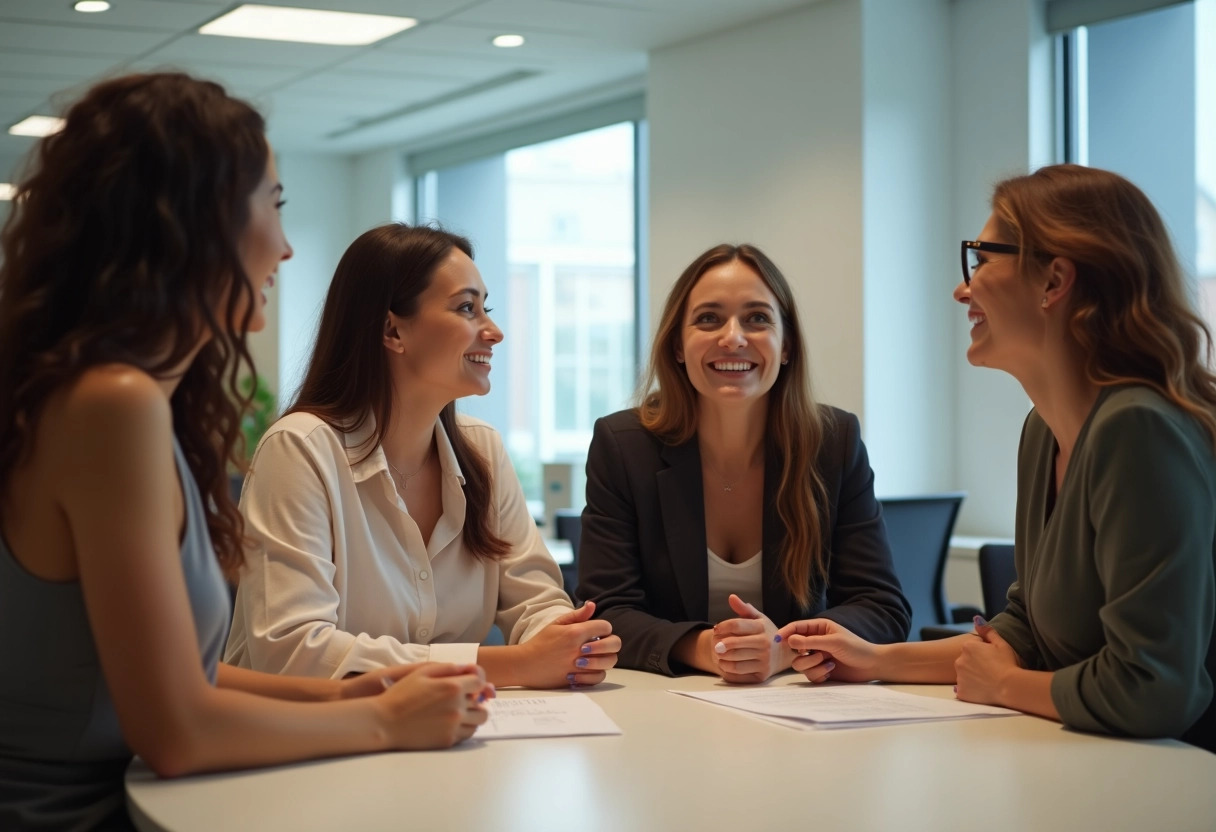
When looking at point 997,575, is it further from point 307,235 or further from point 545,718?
point 307,235

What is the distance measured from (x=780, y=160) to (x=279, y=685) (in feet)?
15.0

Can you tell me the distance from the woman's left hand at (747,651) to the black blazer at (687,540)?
319mm

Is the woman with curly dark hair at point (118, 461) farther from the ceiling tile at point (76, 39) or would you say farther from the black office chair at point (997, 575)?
the ceiling tile at point (76, 39)

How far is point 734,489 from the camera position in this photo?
273 centimetres

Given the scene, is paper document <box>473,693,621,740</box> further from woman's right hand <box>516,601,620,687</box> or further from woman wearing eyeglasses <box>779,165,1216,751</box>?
woman wearing eyeglasses <box>779,165,1216,751</box>

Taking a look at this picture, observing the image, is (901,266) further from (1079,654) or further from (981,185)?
(1079,654)

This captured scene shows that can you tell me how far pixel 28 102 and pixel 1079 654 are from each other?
24.1 feet

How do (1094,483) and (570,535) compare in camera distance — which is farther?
(570,535)

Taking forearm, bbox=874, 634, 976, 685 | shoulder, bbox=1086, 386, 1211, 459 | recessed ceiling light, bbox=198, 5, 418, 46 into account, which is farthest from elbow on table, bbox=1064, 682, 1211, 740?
recessed ceiling light, bbox=198, 5, 418, 46

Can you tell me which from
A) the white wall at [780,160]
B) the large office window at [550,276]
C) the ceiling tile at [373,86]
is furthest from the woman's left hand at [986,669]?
the large office window at [550,276]

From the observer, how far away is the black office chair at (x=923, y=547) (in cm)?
420

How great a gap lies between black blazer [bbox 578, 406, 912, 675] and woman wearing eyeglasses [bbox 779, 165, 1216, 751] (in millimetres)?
378

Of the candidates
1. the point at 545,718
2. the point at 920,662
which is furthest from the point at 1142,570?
the point at 545,718

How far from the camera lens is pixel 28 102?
24.7 feet
